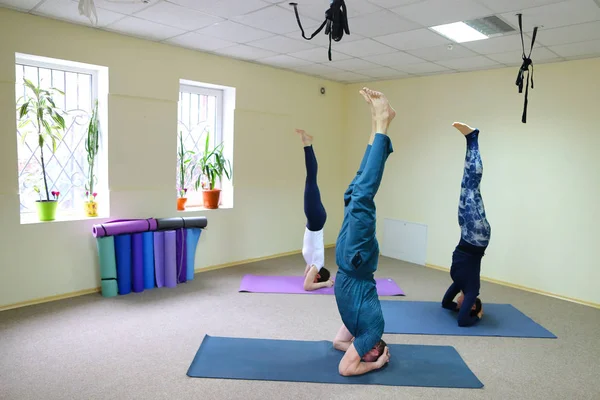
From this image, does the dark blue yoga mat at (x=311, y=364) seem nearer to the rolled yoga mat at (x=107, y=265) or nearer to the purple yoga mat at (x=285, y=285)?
the purple yoga mat at (x=285, y=285)

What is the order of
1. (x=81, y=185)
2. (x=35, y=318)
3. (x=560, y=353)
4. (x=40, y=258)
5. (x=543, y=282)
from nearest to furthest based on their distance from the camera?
(x=560, y=353) < (x=35, y=318) < (x=40, y=258) < (x=81, y=185) < (x=543, y=282)

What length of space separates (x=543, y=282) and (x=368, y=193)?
3.25 m

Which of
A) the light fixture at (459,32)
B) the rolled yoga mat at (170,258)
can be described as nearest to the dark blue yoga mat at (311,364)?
the rolled yoga mat at (170,258)

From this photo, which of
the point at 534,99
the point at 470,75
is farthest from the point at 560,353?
the point at 470,75

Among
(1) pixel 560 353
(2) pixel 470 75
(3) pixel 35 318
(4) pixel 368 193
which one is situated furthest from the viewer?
(2) pixel 470 75

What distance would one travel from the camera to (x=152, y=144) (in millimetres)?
4758

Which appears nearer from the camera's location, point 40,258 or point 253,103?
point 40,258

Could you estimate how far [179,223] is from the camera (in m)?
4.72

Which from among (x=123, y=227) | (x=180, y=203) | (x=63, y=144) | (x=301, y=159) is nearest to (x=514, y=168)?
(x=301, y=159)

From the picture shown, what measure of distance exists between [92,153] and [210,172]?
1.33 metres

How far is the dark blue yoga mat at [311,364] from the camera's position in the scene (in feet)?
9.49

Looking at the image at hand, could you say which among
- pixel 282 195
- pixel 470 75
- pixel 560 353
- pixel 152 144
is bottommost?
pixel 560 353

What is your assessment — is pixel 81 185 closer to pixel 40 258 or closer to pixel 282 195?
pixel 40 258

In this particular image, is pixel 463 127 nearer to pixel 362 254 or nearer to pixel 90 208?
pixel 362 254
